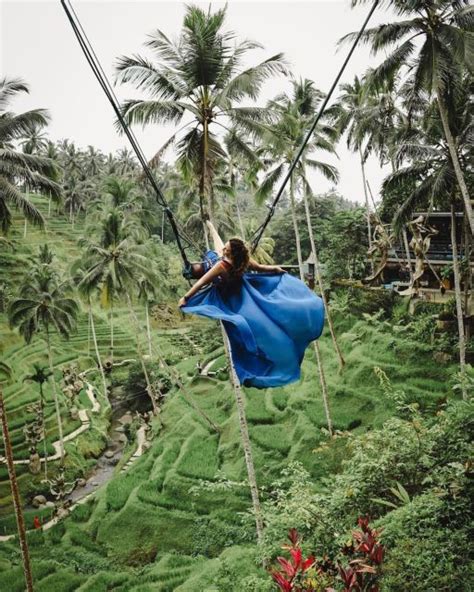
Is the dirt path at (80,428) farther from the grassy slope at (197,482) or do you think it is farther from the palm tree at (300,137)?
the palm tree at (300,137)

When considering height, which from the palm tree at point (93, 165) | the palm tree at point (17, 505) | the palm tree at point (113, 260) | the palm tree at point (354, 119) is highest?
the palm tree at point (93, 165)

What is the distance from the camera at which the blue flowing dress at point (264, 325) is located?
3.12 m

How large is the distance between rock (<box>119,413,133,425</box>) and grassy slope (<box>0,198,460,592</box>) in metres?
5.79

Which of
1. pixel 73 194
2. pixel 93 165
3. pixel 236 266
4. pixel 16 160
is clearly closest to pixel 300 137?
pixel 16 160

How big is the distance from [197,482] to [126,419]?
10.2m

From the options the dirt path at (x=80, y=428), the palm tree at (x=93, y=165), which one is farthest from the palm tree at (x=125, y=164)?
the dirt path at (x=80, y=428)

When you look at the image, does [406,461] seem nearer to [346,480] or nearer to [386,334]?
[346,480]

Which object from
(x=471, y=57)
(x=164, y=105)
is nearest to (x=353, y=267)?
(x=471, y=57)

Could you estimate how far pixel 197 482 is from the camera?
485 inches

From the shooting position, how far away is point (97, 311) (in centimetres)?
3581

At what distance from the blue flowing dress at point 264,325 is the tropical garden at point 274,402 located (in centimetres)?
116

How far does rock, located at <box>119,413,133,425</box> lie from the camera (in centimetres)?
2109

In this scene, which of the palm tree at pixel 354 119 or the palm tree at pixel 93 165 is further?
the palm tree at pixel 93 165

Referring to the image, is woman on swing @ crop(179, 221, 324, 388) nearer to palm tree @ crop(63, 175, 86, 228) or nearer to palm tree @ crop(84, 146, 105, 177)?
palm tree @ crop(63, 175, 86, 228)
